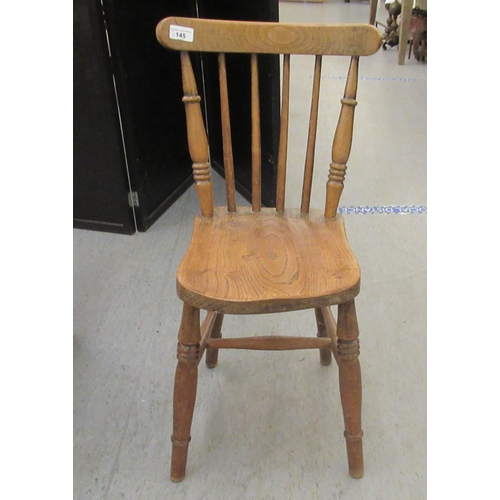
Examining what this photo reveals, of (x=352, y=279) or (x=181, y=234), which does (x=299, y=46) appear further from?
(x=181, y=234)

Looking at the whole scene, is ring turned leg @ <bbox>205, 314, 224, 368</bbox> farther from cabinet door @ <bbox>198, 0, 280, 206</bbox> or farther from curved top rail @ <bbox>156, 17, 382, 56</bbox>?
cabinet door @ <bbox>198, 0, 280, 206</bbox>

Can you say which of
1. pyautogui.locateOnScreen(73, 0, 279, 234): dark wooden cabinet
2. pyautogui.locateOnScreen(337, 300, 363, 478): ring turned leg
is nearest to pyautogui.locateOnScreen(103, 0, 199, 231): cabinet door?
pyautogui.locateOnScreen(73, 0, 279, 234): dark wooden cabinet

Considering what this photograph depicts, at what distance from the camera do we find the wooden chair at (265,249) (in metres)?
0.81

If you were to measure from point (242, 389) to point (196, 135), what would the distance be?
0.63m

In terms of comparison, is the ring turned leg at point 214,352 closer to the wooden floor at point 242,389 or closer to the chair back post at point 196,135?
the wooden floor at point 242,389

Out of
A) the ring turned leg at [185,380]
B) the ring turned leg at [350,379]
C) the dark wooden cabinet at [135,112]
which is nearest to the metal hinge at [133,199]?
the dark wooden cabinet at [135,112]

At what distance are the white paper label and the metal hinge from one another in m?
0.94

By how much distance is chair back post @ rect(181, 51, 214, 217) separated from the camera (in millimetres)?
955

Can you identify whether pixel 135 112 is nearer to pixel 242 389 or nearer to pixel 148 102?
pixel 148 102

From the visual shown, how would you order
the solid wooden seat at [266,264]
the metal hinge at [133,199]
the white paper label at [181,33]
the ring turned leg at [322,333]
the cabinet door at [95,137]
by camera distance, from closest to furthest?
the solid wooden seat at [266,264], the white paper label at [181,33], the ring turned leg at [322,333], the cabinet door at [95,137], the metal hinge at [133,199]

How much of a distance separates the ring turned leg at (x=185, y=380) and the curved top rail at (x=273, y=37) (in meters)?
0.52

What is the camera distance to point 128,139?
172 cm

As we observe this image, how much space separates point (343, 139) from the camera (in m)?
1.00

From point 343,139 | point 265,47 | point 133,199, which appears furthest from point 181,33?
point 133,199
